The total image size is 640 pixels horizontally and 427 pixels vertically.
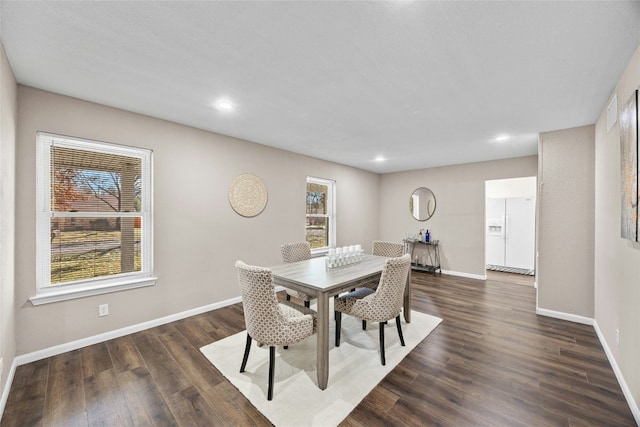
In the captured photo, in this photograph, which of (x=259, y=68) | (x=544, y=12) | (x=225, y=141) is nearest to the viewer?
(x=544, y=12)

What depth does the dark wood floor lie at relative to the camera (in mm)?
1706

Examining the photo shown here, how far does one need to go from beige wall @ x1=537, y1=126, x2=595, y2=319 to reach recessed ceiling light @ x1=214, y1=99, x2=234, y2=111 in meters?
3.99

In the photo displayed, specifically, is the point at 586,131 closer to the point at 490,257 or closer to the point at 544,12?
the point at 544,12

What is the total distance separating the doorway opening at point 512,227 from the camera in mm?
5750

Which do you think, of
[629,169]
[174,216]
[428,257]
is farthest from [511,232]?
[174,216]

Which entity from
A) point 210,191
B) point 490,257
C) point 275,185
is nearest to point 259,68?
point 210,191

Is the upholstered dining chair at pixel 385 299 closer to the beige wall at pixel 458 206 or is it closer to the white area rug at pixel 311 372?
the white area rug at pixel 311 372

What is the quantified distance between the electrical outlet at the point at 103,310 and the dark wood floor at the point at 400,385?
31 centimetres

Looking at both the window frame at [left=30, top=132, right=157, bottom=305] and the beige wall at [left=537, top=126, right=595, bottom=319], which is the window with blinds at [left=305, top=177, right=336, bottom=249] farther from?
the beige wall at [left=537, top=126, right=595, bottom=319]

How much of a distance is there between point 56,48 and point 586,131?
5274 mm

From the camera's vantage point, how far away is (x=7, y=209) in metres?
1.94

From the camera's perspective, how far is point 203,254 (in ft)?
11.4

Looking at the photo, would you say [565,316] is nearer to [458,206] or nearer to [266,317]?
[458,206]

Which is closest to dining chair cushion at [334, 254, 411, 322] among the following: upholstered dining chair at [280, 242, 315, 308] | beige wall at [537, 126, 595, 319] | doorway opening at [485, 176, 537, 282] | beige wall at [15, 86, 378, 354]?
upholstered dining chair at [280, 242, 315, 308]
